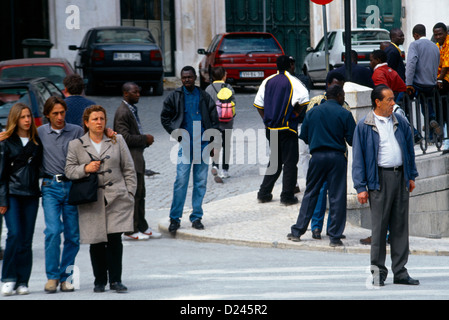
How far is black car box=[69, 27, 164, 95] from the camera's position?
23516mm

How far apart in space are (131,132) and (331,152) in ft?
7.12

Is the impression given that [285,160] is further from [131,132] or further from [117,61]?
[117,61]

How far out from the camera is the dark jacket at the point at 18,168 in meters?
7.91

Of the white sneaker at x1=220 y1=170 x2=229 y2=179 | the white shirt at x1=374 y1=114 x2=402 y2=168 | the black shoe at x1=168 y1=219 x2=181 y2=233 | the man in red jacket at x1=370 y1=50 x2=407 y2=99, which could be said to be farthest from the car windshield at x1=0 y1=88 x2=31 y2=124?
the white shirt at x1=374 y1=114 x2=402 y2=168

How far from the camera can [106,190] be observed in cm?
785

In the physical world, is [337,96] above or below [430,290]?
above

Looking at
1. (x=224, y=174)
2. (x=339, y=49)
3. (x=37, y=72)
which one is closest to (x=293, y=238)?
(x=224, y=174)

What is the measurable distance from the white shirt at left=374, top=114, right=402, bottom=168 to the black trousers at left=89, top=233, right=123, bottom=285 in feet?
7.51

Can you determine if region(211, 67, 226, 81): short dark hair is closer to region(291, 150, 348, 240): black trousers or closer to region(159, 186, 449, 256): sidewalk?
region(159, 186, 449, 256): sidewalk

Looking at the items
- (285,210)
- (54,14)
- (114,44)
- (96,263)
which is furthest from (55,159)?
(54,14)

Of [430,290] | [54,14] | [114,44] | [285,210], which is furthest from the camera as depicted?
[54,14]

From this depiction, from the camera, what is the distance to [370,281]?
8250mm

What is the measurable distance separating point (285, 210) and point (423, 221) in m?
2.71

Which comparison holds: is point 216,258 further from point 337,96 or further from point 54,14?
point 54,14
